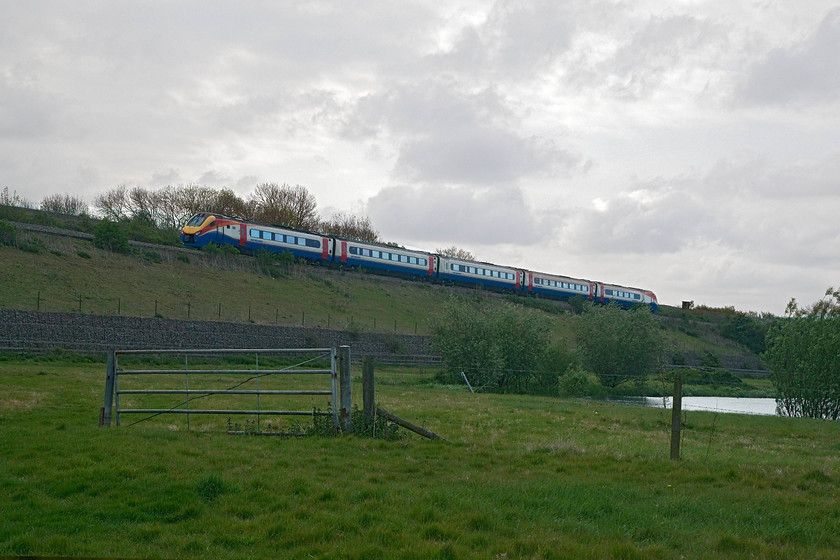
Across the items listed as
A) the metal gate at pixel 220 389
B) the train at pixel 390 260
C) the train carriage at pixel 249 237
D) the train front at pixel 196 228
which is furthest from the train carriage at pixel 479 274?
the metal gate at pixel 220 389

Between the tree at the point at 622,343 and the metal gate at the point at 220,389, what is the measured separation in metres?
17.8

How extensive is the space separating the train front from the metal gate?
74.3 ft

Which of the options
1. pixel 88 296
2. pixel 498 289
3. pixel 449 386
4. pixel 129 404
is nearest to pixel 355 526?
pixel 129 404

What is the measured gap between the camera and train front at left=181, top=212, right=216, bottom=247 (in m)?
64.3

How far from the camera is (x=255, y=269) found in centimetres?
6731

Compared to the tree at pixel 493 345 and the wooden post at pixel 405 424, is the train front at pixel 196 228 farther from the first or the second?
the wooden post at pixel 405 424

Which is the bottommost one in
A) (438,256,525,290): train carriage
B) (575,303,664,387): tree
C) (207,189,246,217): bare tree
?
(575,303,664,387): tree

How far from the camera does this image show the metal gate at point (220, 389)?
12.7m

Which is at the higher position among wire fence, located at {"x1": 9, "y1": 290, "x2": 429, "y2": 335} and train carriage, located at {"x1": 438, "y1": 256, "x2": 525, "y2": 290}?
train carriage, located at {"x1": 438, "y1": 256, "x2": 525, "y2": 290}

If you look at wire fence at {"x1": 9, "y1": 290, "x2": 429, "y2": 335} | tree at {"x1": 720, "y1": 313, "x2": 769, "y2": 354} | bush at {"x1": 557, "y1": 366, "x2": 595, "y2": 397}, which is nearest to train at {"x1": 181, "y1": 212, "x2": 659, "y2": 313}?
wire fence at {"x1": 9, "y1": 290, "x2": 429, "y2": 335}

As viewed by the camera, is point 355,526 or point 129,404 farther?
point 129,404

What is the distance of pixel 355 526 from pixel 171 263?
5924 centimetres

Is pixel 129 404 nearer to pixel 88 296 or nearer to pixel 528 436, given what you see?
pixel 528 436

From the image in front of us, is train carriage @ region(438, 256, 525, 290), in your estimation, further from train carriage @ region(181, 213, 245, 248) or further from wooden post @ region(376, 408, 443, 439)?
A: wooden post @ region(376, 408, 443, 439)
